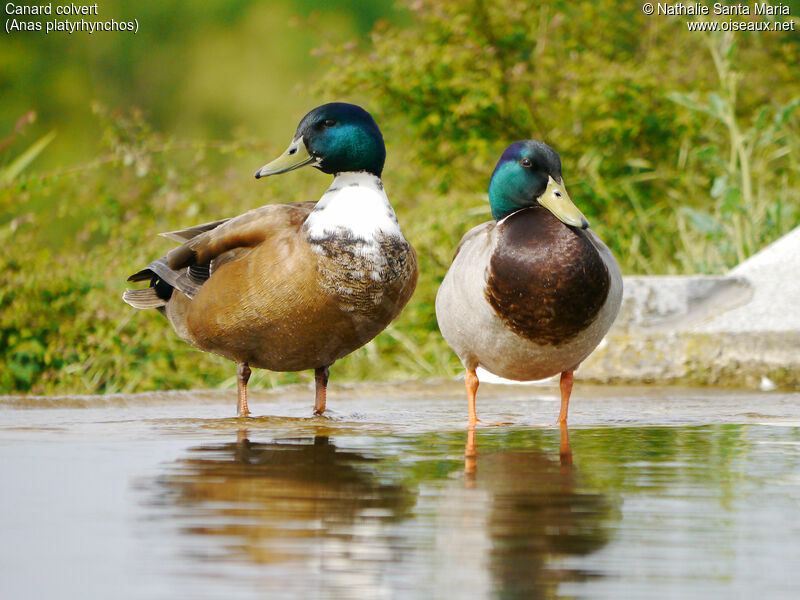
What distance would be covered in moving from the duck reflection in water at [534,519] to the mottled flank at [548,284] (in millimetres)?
742

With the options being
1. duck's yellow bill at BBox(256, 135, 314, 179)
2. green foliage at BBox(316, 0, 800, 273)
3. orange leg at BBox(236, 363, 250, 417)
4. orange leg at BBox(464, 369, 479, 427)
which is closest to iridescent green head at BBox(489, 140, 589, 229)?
orange leg at BBox(464, 369, 479, 427)

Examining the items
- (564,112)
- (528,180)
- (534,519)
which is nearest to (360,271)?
(528,180)

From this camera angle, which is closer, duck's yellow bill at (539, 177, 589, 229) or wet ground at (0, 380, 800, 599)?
wet ground at (0, 380, 800, 599)

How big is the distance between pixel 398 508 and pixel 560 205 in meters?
1.94

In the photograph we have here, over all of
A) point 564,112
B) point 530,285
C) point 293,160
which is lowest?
point 530,285

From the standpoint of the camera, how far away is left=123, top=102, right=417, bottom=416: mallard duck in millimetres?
3949

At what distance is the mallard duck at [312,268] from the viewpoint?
13.0 feet

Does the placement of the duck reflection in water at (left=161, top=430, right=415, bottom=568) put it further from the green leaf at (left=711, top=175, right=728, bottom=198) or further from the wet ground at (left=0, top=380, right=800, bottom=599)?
the green leaf at (left=711, top=175, right=728, bottom=198)

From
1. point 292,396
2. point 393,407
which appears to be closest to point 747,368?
point 393,407

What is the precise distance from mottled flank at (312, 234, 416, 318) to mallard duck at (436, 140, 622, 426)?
0.75 feet

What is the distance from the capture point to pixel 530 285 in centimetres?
374

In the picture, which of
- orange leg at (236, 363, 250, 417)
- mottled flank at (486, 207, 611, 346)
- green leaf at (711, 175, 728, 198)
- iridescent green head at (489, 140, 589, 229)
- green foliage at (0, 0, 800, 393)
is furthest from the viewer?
green leaf at (711, 175, 728, 198)

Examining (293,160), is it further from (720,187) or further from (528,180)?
(720,187)

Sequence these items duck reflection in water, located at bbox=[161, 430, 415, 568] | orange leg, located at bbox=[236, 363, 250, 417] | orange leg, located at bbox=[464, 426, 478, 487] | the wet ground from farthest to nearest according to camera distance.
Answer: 1. orange leg, located at bbox=[236, 363, 250, 417]
2. orange leg, located at bbox=[464, 426, 478, 487]
3. duck reflection in water, located at bbox=[161, 430, 415, 568]
4. the wet ground
